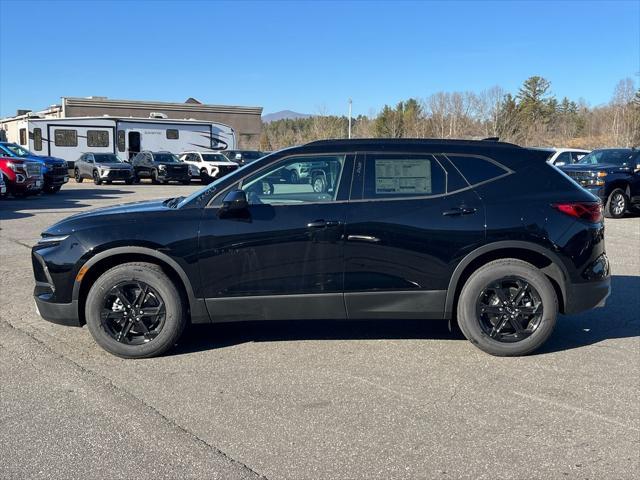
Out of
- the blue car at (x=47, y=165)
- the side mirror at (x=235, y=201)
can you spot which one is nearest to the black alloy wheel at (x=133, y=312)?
the side mirror at (x=235, y=201)

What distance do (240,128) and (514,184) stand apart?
54362 millimetres

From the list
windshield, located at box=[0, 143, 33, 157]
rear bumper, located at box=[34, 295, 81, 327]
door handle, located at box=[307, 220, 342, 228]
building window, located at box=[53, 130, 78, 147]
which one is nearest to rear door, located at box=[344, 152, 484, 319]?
door handle, located at box=[307, 220, 342, 228]

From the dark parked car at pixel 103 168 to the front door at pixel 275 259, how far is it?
25347 millimetres

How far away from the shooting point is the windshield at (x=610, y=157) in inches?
631

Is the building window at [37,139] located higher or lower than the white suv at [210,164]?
higher

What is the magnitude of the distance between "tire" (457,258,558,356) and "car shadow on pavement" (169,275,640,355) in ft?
0.94

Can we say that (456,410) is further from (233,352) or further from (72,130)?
(72,130)

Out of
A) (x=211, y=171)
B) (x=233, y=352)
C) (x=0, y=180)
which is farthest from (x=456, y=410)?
(x=211, y=171)

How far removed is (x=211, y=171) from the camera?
30.9 meters

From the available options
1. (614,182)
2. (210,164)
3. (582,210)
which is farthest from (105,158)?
(582,210)

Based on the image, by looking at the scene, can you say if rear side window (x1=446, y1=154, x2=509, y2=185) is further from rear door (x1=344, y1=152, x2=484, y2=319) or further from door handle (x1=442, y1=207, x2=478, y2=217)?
door handle (x1=442, y1=207, x2=478, y2=217)

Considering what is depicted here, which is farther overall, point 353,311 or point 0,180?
point 0,180

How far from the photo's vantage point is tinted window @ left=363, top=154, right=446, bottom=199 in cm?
496

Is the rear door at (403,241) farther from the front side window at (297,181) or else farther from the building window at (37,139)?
the building window at (37,139)
